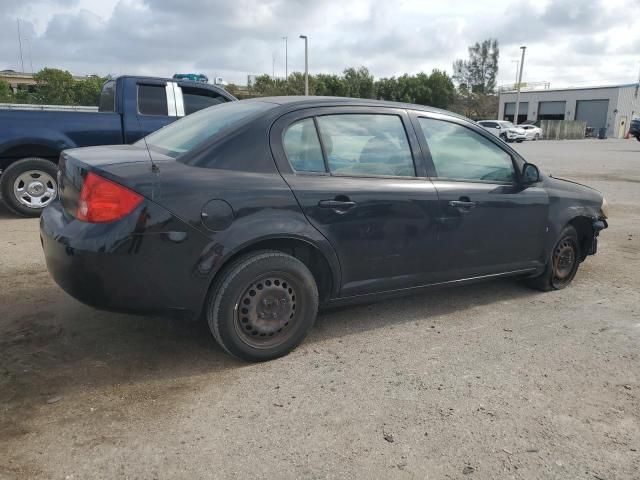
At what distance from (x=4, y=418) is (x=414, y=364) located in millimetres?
2308

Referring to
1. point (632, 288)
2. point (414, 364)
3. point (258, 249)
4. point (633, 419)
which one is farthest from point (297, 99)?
point (632, 288)

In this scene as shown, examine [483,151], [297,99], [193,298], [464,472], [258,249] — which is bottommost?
[464,472]

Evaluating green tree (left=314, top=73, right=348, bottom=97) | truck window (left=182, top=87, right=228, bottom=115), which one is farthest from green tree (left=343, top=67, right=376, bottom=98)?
truck window (left=182, top=87, right=228, bottom=115)

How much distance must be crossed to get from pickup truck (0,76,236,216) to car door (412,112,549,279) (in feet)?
16.0

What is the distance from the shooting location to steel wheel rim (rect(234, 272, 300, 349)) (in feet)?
10.6

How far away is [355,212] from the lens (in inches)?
137

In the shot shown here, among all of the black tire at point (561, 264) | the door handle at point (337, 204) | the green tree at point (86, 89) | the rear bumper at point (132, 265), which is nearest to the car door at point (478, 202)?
the black tire at point (561, 264)

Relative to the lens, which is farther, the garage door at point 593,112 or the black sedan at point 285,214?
the garage door at point 593,112

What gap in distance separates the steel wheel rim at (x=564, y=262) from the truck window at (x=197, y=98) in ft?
17.9

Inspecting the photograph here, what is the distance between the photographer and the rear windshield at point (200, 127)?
11.1 feet

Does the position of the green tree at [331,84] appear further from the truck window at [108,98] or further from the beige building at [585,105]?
the truck window at [108,98]

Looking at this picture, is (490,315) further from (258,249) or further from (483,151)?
(258,249)

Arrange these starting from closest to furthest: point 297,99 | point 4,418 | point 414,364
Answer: point 4,418 < point 414,364 < point 297,99

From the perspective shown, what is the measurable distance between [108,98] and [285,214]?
19.5ft
